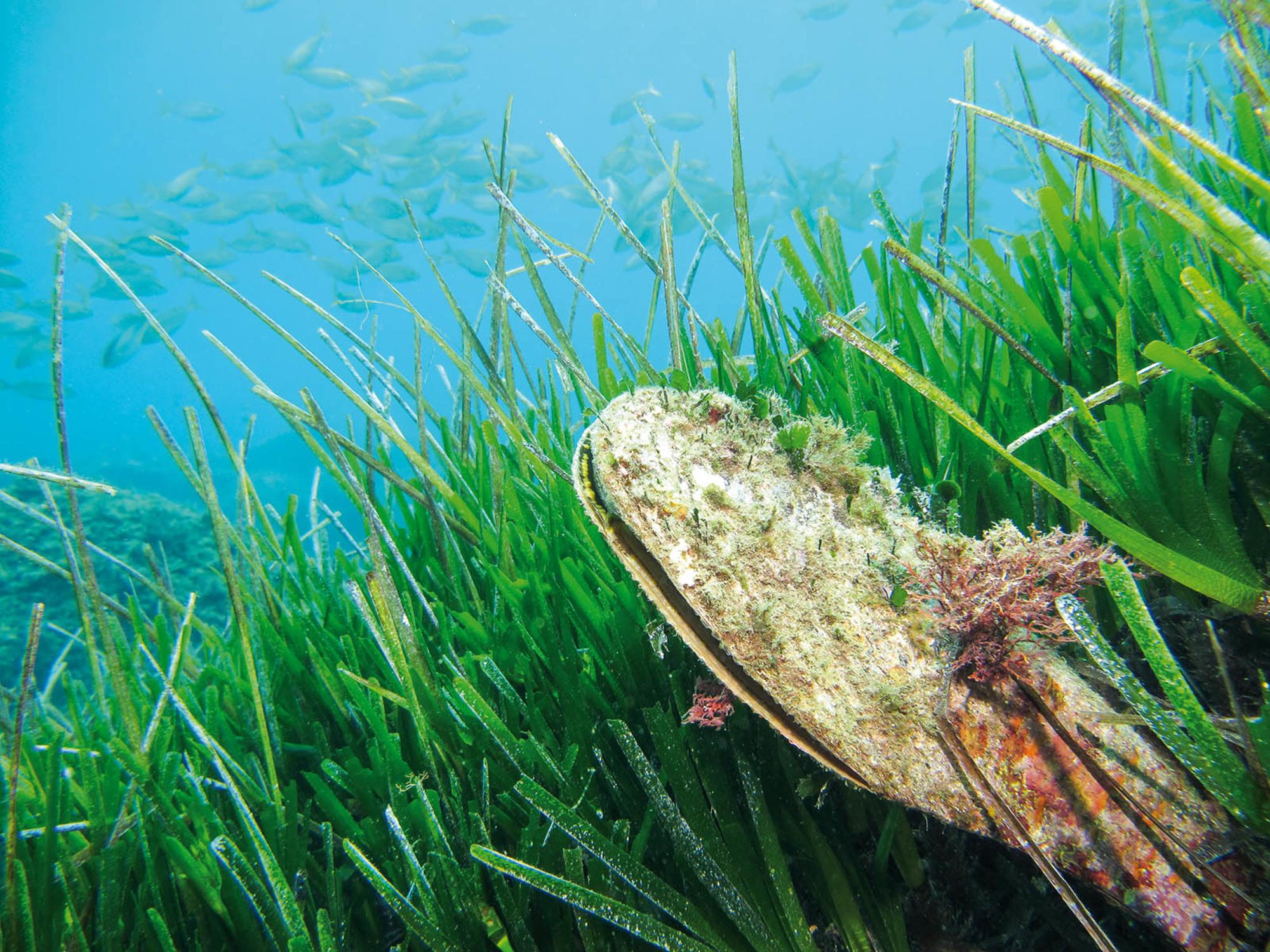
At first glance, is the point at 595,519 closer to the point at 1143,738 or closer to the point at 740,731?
the point at 740,731

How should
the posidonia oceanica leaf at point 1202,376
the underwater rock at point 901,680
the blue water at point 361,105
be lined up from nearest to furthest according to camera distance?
the underwater rock at point 901,680 → the posidonia oceanica leaf at point 1202,376 → the blue water at point 361,105

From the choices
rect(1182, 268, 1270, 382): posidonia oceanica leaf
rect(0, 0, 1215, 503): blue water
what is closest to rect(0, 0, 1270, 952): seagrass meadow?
rect(1182, 268, 1270, 382): posidonia oceanica leaf

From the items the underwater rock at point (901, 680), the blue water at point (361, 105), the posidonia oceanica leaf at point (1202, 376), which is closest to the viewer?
the underwater rock at point (901, 680)

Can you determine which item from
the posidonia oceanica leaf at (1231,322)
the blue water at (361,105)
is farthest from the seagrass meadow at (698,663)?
the blue water at (361,105)

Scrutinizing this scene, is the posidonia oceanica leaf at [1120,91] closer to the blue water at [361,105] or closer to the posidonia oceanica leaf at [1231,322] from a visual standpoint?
the posidonia oceanica leaf at [1231,322]

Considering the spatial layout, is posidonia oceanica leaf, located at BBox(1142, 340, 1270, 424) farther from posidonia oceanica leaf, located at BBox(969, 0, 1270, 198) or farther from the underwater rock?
the underwater rock

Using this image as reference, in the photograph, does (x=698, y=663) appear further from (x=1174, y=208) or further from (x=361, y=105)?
(x=361, y=105)

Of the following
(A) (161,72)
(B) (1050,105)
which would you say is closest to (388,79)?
(B) (1050,105)

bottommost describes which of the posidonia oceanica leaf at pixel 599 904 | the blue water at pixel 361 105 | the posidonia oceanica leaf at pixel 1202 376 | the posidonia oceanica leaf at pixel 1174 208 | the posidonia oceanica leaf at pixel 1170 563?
the posidonia oceanica leaf at pixel 599 904
